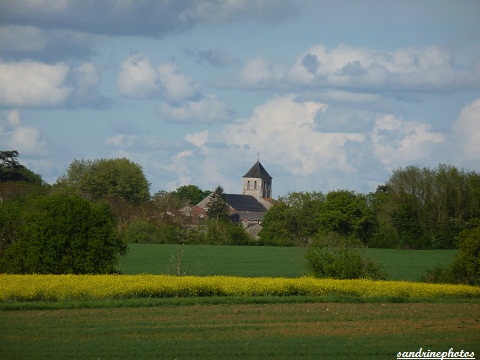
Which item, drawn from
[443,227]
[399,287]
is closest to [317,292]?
[399,287]

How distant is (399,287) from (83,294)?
1151cm

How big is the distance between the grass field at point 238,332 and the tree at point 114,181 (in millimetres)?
79492

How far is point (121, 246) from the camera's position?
105 feet

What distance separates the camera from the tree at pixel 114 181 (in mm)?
103688

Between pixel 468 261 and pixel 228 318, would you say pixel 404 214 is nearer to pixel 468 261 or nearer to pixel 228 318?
pixel 468 261

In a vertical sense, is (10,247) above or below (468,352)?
above

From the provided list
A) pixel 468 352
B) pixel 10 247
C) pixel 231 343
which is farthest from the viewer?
pixel 10 247

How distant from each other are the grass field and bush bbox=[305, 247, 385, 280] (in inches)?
249

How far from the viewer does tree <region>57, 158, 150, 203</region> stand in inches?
4082

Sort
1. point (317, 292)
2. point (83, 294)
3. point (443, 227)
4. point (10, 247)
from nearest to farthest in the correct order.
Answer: point (83, 294) < point (317, 292) < point (10, 247) < point (443, 227)

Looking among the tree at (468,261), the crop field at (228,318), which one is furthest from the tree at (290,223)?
the crop field at (228,318)

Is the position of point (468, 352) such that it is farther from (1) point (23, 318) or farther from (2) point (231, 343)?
(1) point (23, 318)

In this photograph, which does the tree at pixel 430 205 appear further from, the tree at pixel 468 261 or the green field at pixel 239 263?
the tree at pixel 468 261

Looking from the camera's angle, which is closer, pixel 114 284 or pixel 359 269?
pixel 114 284
